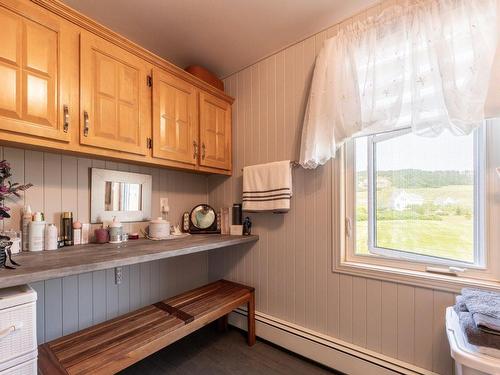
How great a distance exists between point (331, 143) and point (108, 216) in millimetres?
1563

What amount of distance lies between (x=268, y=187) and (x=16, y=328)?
56.7 inches

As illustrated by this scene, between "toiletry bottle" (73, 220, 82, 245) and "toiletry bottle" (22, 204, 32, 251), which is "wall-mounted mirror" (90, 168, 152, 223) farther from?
"toiletry bottle" (22, 204, 32, 251)

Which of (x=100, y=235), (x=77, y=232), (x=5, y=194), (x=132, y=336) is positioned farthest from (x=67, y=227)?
(x=132, y=336)

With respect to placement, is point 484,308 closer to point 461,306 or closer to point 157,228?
point 461,306

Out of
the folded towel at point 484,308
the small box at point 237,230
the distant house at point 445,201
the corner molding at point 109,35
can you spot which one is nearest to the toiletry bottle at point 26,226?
the corner molding at point 109,35

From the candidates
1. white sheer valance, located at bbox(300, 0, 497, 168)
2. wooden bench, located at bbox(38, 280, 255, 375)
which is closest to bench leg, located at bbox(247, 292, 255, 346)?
wooden bench, located at bbox(38, 280, 255, 375)

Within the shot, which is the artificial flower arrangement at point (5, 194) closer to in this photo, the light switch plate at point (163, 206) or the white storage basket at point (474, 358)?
the light switch plate at point (163, 206)

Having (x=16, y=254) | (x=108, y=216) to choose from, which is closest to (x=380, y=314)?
(x=108, y=216)

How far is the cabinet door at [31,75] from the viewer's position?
1.03 m

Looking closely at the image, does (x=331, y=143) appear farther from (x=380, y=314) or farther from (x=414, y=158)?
(x=380, y=314)

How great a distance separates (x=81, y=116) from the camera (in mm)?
1250

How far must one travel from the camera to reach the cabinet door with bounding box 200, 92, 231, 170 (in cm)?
193

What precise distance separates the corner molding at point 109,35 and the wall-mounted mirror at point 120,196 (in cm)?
78

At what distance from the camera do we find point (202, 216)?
214 cm
